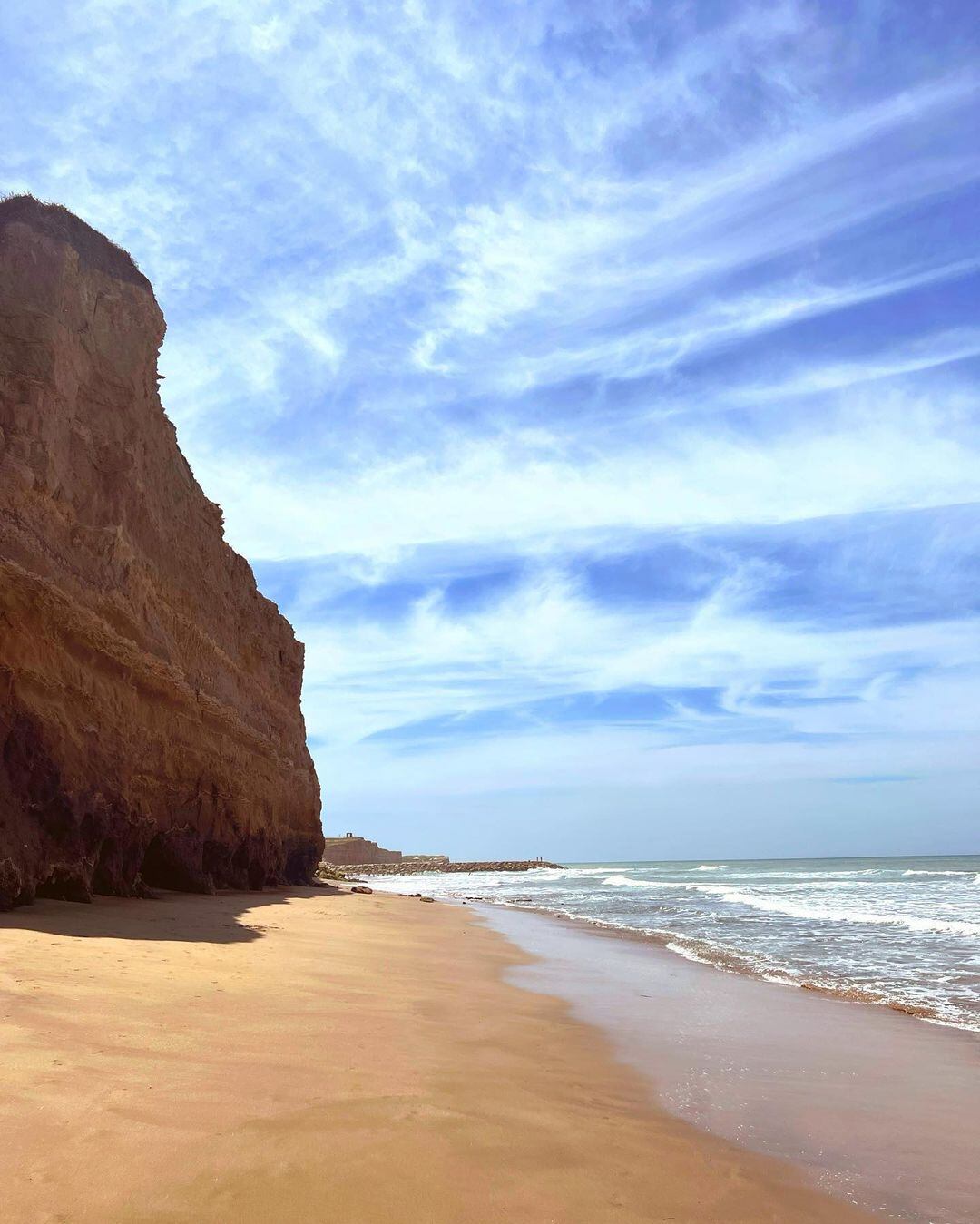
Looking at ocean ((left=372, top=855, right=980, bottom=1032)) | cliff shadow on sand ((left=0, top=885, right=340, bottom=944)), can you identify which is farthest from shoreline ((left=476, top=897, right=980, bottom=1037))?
cliff shadow on sand ((left=0, top=885, right=340, bottom=944))

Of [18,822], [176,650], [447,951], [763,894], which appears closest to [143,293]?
[176,650]

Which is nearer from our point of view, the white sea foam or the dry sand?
the dry sand

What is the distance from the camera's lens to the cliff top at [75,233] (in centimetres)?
1481

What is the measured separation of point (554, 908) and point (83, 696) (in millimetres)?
15803

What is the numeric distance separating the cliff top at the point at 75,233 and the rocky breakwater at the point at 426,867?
48.6 m

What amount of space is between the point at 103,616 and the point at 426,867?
233 ft

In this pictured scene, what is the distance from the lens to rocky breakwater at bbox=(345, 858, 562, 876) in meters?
67.0

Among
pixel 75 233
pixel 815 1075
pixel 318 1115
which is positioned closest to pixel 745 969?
pixel 815 1075

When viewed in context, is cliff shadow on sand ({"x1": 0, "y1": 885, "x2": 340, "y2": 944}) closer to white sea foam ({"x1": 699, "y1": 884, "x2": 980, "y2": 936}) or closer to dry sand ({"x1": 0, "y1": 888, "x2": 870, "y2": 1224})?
dry sand ({"x1": 0, "y1": 888, "x2": 870, "y2": 1224})

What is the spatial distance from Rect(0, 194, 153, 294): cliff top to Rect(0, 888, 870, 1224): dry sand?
13448 mm

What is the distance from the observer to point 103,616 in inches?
544

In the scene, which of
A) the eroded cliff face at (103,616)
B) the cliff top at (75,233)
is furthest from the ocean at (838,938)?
the cliff top at (75,233)

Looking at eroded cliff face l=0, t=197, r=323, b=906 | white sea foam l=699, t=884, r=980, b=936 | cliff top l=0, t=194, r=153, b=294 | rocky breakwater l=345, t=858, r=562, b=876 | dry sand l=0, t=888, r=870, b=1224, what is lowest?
rocky breakwater l=345, t=858, r=562, b=876

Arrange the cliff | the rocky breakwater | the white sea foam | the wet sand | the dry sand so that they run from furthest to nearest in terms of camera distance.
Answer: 1. the cliff
2. the rocky breakwater
3. the white sea foam
4. the wet sand
5. the dry sand
